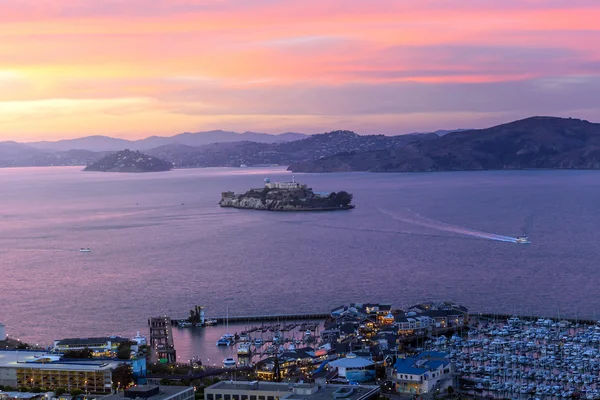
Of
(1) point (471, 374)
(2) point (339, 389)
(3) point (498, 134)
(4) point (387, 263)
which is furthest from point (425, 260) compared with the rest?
(3) point (498, 134)

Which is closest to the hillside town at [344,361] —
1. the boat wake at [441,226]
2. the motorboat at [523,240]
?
the motorboat at [523,240]

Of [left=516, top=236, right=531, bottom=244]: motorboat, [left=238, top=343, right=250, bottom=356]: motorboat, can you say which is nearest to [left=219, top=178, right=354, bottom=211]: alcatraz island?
[left=516, top=236, right=531, bottom=244]: motorboat

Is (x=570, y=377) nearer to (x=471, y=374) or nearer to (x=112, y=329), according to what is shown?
(x=471, y=374)

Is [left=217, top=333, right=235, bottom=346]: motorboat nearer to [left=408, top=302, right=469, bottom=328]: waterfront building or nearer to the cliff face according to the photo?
[left=408, top=302, right=469, bottom=328]: waterfront building

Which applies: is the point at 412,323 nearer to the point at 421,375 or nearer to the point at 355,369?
the point at 355,369

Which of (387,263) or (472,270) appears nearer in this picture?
(472,270)

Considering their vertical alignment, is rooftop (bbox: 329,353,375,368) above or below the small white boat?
above

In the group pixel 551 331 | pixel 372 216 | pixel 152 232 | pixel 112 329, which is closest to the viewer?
pixel 551 331
